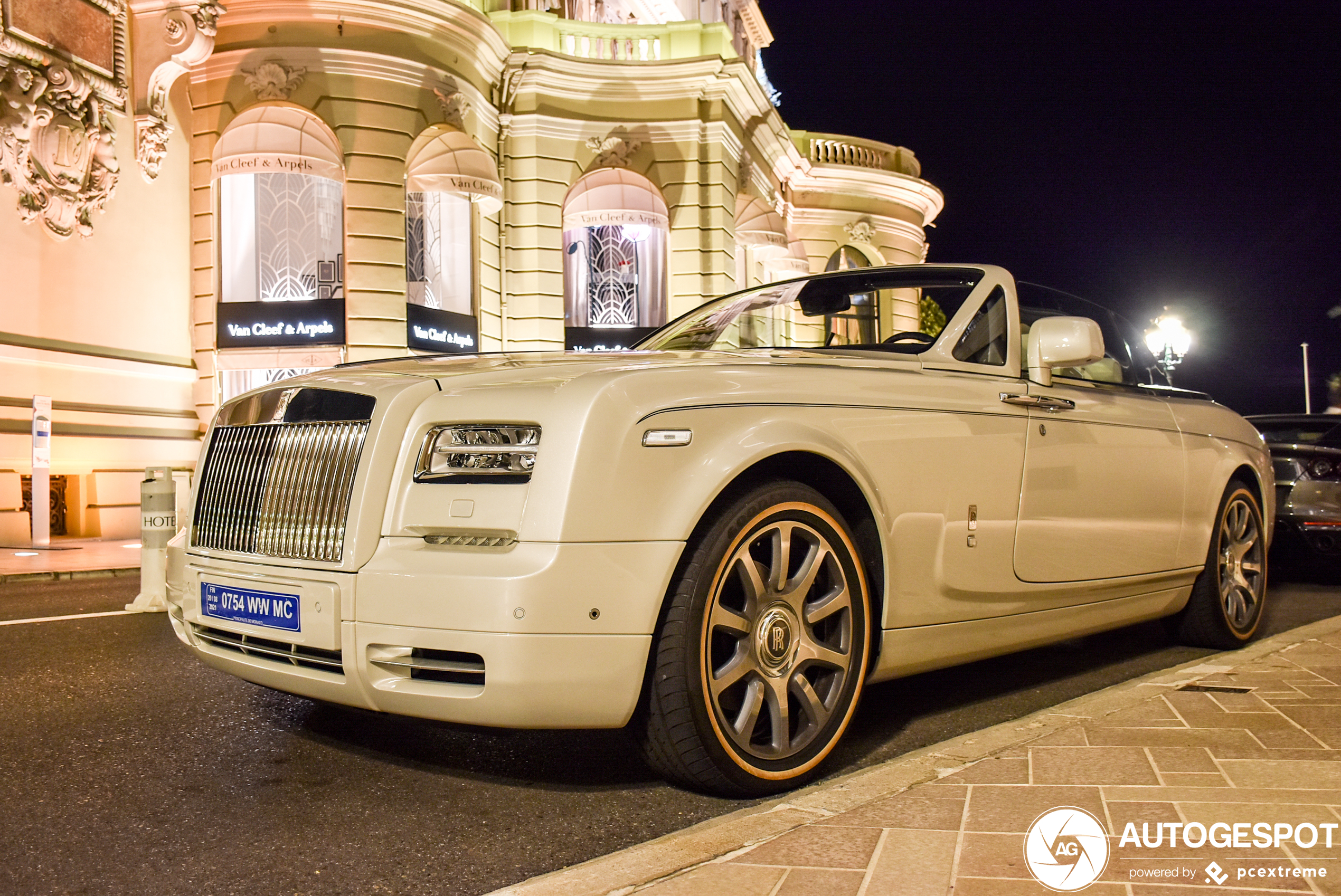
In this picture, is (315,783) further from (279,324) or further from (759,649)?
(279,324)

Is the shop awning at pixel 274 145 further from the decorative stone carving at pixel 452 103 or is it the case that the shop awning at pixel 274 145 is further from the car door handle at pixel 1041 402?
the car door handle at pixel 1041 402

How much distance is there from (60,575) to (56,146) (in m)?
6.66

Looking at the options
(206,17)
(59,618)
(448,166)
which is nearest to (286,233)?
(448,166)

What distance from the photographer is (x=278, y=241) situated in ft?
55.6

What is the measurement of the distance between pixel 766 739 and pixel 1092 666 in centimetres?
229

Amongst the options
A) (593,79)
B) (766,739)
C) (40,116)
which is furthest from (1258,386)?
(766,739)

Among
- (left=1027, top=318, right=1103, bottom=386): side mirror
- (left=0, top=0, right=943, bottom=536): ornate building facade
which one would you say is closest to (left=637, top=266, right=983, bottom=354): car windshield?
(left=1027, top=318, right=1103, bottom=386): side mirror

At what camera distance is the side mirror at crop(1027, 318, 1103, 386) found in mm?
3908

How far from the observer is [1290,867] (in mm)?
2211

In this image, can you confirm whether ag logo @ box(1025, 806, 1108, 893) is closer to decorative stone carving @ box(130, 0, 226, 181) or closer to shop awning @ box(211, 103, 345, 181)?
shop awning @ box(211, 103, 345, 181)

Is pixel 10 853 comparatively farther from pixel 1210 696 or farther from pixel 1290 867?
pixel 1210 696

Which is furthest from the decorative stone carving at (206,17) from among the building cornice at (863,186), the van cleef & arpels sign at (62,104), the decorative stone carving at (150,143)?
the building cornice at (863,186)

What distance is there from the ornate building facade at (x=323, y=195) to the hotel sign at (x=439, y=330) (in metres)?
0.06

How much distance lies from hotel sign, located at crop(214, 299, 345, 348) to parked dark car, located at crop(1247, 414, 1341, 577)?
12710 millimetres
